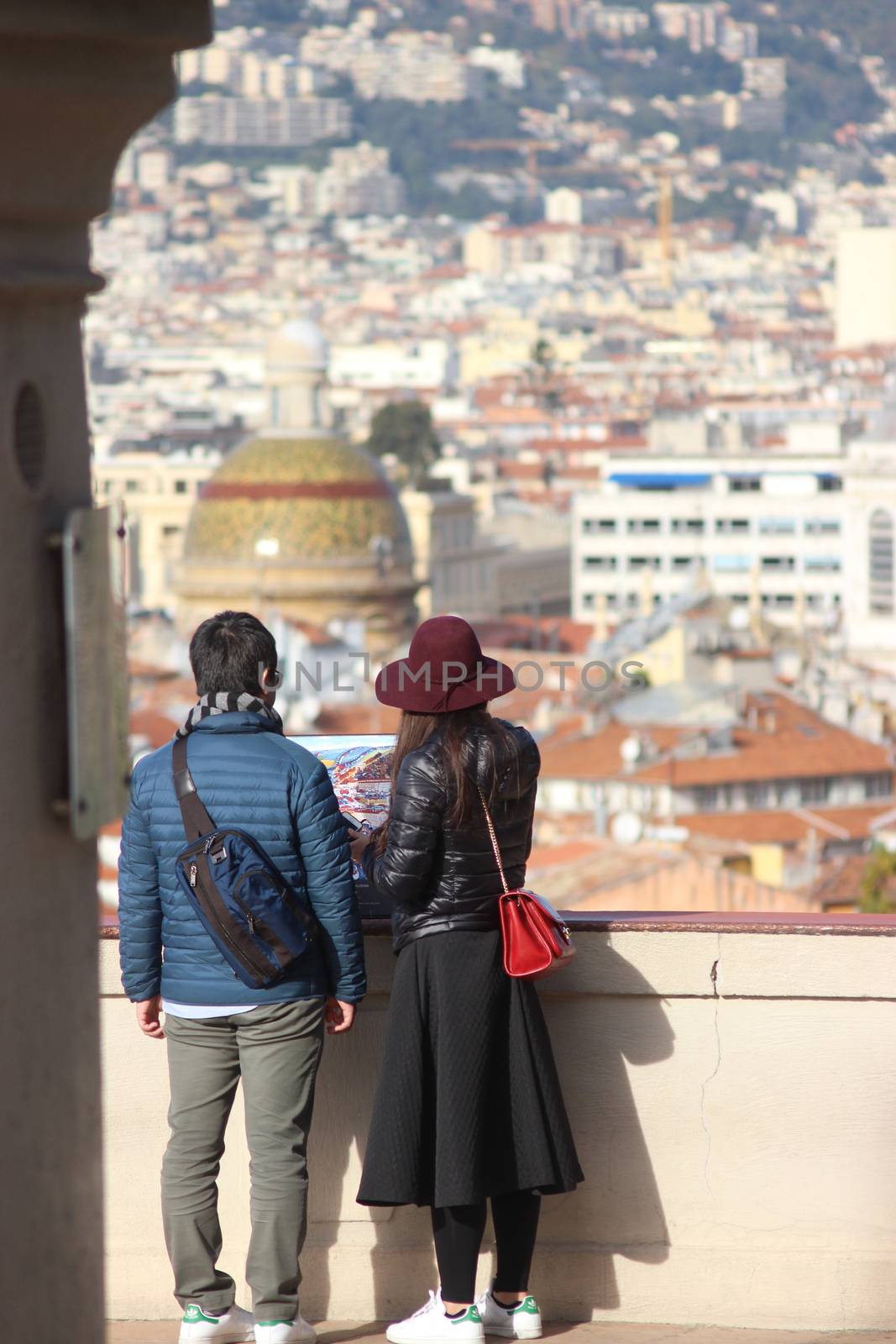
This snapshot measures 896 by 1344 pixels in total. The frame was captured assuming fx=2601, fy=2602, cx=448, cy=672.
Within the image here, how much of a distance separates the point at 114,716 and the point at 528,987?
3.10ft

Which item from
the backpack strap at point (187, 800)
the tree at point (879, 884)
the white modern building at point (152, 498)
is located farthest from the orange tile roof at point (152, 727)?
the white modern building at point (152, 498)

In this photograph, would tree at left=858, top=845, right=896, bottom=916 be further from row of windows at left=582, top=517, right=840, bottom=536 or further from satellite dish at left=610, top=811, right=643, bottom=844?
row of windows at left=582, top=517, right=840, bottom=536

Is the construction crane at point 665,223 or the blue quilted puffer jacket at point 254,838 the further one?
the construction crane at point 665,223

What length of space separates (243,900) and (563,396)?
88.0 meters

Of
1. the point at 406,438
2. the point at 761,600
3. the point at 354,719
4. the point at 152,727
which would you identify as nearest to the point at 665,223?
the point at 406,438

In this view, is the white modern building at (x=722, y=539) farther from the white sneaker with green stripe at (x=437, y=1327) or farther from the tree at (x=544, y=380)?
the white sneaker with green stripe at (x=437, y=1327)

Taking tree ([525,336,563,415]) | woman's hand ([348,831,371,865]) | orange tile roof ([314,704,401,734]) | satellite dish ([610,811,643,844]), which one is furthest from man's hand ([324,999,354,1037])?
tree ([525,336,563,415])

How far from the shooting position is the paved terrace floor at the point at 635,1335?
289 centimetres

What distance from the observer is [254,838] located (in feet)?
8.55

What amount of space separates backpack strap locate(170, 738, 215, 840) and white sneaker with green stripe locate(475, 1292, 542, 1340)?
2.12 feet

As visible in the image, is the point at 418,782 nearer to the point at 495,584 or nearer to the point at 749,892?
the point at 749,892

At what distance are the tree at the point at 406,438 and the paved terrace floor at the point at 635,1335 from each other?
219 ft

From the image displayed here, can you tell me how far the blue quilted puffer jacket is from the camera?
8.56 feet

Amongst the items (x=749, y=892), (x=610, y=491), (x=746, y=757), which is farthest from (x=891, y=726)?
(x=610, y=491)
